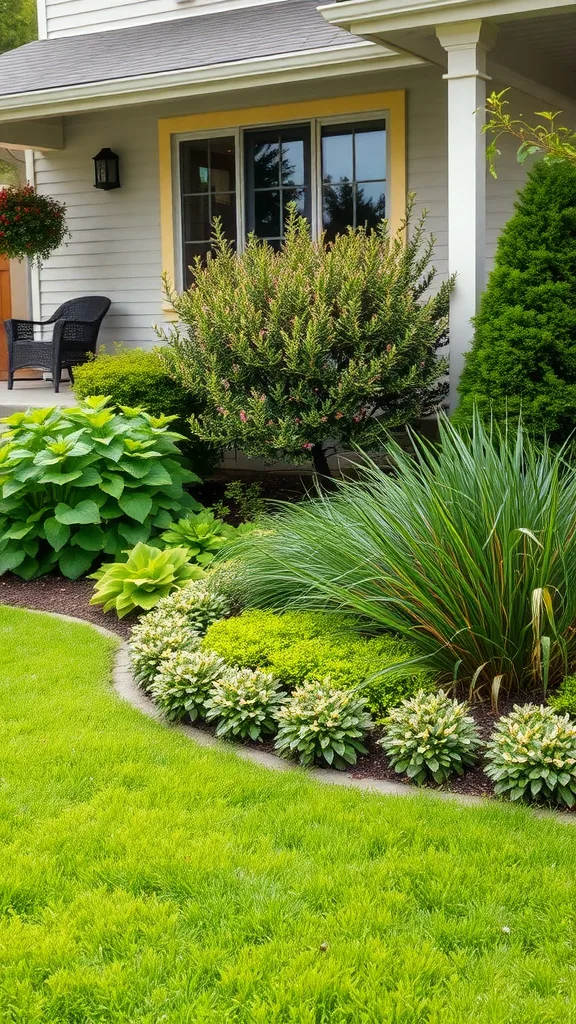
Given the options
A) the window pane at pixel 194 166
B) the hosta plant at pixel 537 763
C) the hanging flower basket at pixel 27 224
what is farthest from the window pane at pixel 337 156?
the hosta plant at pixel 537 763

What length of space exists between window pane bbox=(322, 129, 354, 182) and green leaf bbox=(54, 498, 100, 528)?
4310 mm

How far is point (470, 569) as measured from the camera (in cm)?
367

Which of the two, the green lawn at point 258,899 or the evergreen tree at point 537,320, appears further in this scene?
the evergreen tree at point 537,320

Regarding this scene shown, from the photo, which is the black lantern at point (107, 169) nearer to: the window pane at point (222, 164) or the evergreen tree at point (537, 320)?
the window pane at point (222, 164)

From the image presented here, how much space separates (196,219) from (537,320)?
198 inches

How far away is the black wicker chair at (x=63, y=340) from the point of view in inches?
371

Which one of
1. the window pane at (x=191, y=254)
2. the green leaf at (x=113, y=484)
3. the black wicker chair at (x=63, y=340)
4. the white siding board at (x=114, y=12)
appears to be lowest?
the green leaf at (x=113, y=484)

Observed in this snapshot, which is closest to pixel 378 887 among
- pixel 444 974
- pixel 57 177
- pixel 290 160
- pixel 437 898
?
pixel 437 898

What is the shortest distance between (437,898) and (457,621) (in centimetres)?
131

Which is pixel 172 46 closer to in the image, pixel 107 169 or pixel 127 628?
pixel 107 169

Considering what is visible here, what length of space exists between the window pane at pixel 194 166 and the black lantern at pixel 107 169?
28.3 inches

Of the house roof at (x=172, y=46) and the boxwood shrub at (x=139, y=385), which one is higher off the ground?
the house roof at (x=172, y=46)

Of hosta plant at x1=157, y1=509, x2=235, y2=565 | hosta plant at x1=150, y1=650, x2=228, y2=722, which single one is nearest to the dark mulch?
hosta plant at x1=157, y1=509, x2=235, y2=565

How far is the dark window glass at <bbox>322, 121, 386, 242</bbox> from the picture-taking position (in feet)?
27.9
